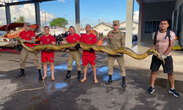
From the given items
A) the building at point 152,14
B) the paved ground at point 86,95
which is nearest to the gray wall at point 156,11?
the building at point 152,14

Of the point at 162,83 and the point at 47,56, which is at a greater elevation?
the point at 47,56

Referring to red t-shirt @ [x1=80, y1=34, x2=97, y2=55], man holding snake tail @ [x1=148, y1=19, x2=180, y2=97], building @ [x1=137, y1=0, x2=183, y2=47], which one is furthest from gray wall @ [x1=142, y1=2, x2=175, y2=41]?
man holding snake tail @ [x1=148, y1=19, x2=180, y2=97]

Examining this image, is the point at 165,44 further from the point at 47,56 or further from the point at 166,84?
the point at 47,56

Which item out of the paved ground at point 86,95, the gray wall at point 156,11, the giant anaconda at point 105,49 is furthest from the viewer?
the gray wall at point 156,11

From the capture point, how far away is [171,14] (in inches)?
790

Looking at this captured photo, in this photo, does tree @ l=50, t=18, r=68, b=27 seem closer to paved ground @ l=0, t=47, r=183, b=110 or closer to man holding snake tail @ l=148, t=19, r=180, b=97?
paved ground @ l=0, t=47, r=183, b=110

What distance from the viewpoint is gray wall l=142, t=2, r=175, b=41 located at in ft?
65.9

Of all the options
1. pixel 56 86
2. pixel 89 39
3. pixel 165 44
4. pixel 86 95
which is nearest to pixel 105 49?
pixel 89 39

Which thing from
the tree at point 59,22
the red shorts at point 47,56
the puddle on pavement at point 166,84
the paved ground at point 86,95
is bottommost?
the paved ground at point 86,95

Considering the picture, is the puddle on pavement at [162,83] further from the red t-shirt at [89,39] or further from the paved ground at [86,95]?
the red t-shirt at [89,39]

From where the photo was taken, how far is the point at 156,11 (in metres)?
20.8

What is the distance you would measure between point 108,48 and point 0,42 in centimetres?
1192

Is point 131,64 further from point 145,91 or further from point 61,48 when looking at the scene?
point 61,48

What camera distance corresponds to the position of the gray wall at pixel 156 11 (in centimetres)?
2009
